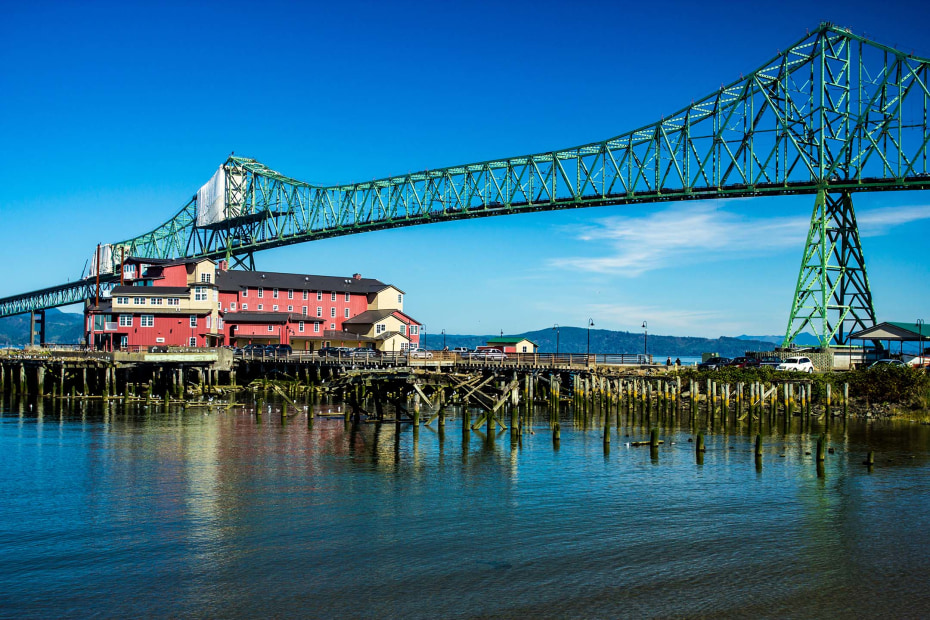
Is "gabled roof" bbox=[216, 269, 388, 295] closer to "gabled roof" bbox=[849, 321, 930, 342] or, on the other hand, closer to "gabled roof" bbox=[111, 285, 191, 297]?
"gabled roof" bbox=[111, 285, 191, 297]

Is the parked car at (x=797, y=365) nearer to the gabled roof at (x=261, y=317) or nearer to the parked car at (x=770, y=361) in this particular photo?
the parked car at (x=770, y=361)

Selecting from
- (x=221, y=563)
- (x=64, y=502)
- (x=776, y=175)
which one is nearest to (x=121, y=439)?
(x=64, y=502)

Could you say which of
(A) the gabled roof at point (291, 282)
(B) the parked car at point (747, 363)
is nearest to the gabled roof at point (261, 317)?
(A) the gabled roof at point (291, 282)

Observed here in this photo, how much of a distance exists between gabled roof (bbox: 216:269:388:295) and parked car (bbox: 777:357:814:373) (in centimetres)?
6373

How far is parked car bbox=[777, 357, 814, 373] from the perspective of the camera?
70938mm

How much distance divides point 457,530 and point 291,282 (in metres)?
90.9

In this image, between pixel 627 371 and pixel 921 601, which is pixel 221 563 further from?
pixel 627 371

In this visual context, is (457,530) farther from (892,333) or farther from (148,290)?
(148,290)

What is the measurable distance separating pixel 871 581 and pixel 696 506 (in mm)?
8390

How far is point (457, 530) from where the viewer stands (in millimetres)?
28234

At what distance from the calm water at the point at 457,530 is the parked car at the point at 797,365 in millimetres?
24750

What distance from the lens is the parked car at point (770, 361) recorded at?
243ft

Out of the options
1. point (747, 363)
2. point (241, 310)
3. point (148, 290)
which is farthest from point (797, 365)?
point (241, 310)

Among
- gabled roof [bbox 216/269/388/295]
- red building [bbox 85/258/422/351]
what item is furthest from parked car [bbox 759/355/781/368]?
gabled roof [bbox 216/269/388/295]
